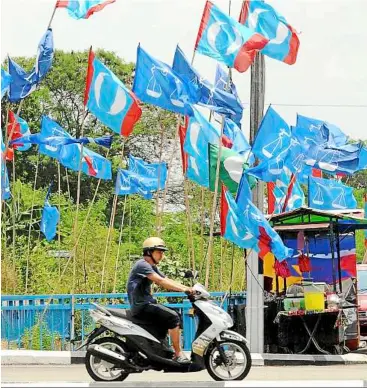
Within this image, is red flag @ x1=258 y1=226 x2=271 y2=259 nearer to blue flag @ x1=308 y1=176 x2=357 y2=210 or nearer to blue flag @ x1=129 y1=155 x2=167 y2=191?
blue flag @ x1=129 y1=155 x2=167 y2=191

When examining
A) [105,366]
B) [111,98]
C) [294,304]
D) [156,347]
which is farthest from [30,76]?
[156,347]

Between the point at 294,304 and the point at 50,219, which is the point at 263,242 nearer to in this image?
the point at 294,304

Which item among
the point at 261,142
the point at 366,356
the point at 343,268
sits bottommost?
the point at 366,356

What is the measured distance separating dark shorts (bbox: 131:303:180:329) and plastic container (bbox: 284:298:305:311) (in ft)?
18.2

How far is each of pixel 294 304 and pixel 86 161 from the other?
694 centimetres

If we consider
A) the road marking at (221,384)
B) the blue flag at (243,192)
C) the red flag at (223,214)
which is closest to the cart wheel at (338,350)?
the red flag at (223,214)

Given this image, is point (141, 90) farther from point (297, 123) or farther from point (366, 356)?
point (297, 123)

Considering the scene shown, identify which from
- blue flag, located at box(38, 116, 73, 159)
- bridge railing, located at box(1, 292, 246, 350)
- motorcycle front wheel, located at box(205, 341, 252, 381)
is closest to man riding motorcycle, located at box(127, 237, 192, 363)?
motorcycle front wheel, located at box(205, 341, 252, 381)

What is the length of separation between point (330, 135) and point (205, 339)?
13.6 m

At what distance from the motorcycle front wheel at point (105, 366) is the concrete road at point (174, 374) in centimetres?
32

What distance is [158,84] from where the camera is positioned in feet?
53.7

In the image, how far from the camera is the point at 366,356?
55.3 feet

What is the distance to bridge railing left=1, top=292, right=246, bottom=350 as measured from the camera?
16578 mm

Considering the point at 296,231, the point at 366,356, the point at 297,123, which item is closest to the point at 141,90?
the point at 296,231
